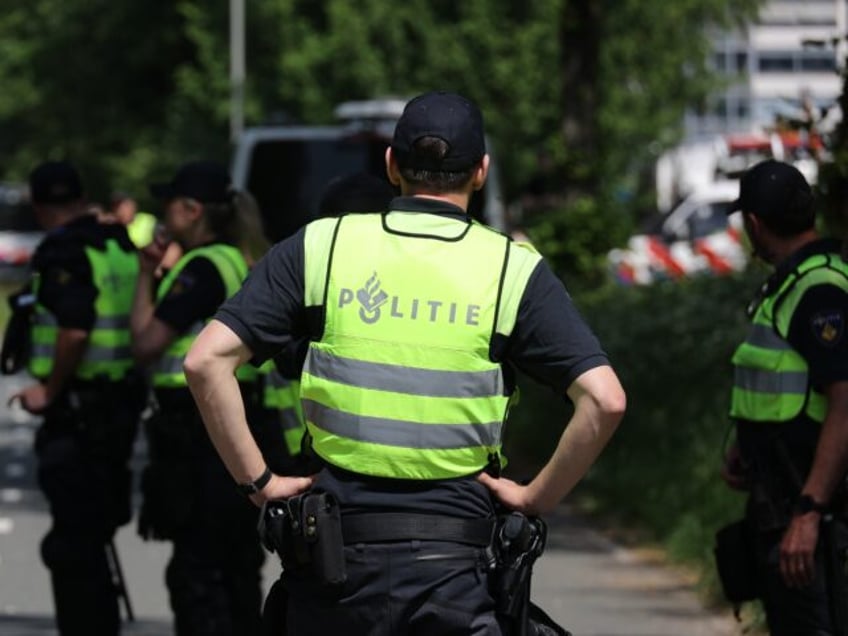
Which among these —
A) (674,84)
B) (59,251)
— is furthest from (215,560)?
(674,84)

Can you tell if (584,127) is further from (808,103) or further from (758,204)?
(758,204)

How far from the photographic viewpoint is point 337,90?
43469 mm

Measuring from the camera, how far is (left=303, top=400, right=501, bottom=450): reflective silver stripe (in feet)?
15.3

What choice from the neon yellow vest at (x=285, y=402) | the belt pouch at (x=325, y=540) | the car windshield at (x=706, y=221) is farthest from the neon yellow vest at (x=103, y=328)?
the car windshield at (x=706, y=221)

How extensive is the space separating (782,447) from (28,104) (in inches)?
2164

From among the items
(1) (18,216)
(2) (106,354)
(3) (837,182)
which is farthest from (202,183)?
(1) (18,216)

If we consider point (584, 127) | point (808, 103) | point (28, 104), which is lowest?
point (28, 104)

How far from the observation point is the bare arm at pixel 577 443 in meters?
4.68

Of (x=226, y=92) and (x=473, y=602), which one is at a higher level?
(x=473, y=602)

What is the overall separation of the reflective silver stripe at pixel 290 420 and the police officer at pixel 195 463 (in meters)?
0.19

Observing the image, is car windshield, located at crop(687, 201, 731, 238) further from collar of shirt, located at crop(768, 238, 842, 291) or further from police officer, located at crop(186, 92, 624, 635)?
police officer, located at crop(186, 92, 624, 635)

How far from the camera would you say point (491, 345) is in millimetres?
4723

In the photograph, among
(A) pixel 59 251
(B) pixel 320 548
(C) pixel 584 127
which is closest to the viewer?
(B) pixel 320 548

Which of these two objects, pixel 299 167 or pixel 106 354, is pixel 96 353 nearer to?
pixel 106 354
